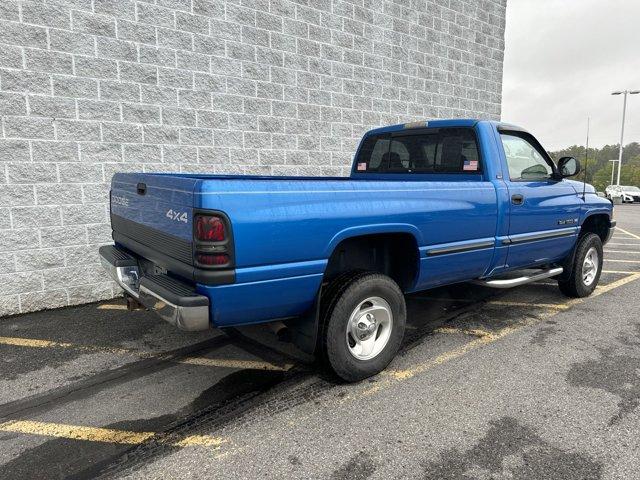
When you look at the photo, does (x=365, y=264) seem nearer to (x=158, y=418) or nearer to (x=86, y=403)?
(x=158, y=418)

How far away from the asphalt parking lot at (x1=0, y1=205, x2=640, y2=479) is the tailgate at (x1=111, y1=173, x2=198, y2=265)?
3.42ft

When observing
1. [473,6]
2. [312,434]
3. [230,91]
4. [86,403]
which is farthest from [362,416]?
[473,6]

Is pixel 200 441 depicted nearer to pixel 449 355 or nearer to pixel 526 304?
pixel 449 355

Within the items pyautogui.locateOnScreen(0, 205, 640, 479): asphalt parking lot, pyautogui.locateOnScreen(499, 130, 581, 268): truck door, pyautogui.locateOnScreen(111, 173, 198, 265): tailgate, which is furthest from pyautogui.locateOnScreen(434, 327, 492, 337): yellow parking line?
pyautogui.locateOnScreen(111, 173, 198, 265): tailgate

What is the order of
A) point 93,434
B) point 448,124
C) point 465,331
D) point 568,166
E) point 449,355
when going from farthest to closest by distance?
point 568,166
point 465,331
point 448,124
point 449,355
point 93,434

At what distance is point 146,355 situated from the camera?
13.6 ft

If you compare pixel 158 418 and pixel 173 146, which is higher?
pixel 173 146

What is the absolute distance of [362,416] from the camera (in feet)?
10.1

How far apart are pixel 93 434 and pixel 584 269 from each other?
5.60 m

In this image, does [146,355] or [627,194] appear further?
[627,194]

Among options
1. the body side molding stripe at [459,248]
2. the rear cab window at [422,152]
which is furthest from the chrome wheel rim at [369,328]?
the rear cab window at [422,152]

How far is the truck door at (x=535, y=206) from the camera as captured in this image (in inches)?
180

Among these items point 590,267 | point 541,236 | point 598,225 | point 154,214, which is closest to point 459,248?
point 541,236

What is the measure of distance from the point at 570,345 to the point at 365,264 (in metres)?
2.11
